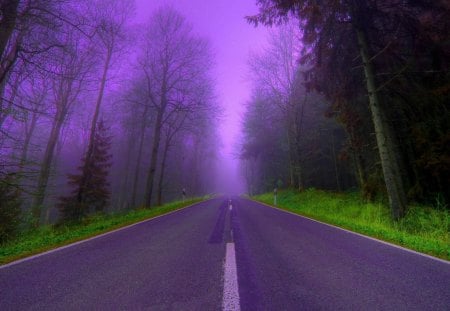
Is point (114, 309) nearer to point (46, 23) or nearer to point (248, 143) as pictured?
point (46, 23)

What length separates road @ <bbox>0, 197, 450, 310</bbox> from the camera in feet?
7.88

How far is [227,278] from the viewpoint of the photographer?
9.78 feet

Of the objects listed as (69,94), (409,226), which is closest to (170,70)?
(69,94)

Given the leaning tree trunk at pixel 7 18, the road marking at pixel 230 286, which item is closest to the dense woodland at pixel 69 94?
the leaning tree trunk at pixel 7 18

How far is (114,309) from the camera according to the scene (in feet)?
7.50

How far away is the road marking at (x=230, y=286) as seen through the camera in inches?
89.7

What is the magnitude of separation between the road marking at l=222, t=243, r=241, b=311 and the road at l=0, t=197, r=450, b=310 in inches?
0.4

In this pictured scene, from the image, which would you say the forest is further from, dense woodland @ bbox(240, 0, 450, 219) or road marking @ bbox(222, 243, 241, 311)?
road marking @ bbox(222, 243, 241, 311)

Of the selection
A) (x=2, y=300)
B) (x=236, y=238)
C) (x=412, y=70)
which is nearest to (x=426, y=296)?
(x=236, y=238)

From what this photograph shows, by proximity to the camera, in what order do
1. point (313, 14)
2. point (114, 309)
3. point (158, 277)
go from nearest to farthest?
point (114, 309)
point (158, 277)
point (313, 14)

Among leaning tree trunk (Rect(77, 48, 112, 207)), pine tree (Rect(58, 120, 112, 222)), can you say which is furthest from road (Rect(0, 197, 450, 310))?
leaning tree trunk (Rect(77, 48, 112, 207))

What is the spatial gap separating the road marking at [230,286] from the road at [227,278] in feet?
0.04

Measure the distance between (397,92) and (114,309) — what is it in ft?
38.2

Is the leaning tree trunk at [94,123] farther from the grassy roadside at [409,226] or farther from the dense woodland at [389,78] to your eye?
the grassy roadside at [409,226]
